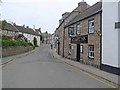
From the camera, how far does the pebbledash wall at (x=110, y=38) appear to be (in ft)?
56.1

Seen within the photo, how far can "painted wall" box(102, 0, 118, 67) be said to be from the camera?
57.1 feet

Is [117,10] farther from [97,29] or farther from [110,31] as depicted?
[97,29]

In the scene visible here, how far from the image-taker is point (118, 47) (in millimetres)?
16922

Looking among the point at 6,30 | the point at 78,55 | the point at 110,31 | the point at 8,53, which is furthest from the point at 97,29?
the point at 6,30

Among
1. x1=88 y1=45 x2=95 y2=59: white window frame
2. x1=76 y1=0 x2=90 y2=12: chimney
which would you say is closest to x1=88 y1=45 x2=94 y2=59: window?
x1=88 y1=45 x2=95 y2=59: white window frame

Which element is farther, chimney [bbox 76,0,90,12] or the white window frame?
chimney [bbox 76,0,90,12]

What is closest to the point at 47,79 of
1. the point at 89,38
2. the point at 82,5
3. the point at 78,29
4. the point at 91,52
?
the point at 91,52

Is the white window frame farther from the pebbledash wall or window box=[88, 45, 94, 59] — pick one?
the pebbledash wall

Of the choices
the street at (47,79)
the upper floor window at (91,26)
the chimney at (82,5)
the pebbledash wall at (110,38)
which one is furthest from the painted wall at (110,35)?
the chimney at (82,5)

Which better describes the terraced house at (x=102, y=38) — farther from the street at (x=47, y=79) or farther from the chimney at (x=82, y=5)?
the chimney at (x=82, y=5)

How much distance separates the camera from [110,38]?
1827 centimetres

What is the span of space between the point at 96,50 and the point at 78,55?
28.9ft

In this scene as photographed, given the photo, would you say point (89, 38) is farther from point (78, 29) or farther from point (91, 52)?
point (78, 29)

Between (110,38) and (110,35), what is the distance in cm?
22
